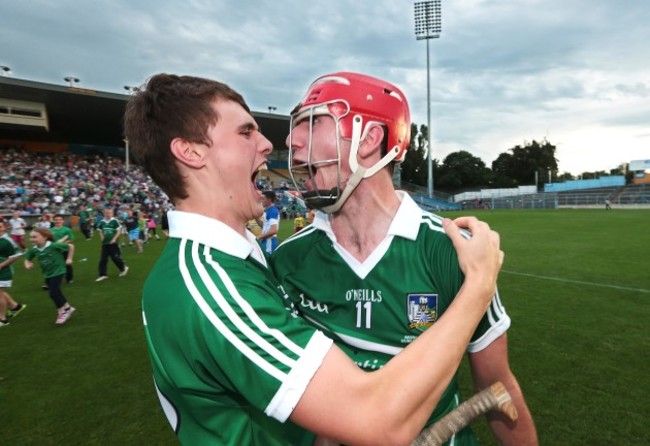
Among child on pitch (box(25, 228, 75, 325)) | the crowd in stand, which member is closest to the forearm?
child on pitch (box(25, 228, 75, 325))

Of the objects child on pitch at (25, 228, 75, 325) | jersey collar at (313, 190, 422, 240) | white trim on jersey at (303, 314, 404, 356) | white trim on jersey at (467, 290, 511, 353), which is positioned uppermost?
jersey collar at (313, 190, 422, 240)

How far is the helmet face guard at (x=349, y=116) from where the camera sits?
2076 millimetres

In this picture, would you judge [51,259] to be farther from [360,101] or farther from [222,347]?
[222,347]

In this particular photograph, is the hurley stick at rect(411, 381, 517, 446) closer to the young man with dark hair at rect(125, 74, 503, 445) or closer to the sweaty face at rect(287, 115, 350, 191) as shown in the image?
the young man with dark hair at rect(125, 74, 503, 445)

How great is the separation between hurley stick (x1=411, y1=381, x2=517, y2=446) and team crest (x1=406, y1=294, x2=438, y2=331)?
0.46 metres

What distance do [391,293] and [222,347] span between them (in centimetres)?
102

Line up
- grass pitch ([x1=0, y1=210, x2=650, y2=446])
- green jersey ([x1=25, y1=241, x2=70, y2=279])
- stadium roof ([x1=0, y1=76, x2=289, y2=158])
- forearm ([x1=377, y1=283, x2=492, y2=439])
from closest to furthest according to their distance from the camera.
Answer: forearm ([x1=377, y1=283, x2=492, y2=439]) → grass pitch ([x1=0, y1=210, x2=650, y2=446]) → green jersey ([x1=25, y1=241, x2=70, y2=279]) → stadium roof ([x1=0, y1=76, x2=289, y2=158])

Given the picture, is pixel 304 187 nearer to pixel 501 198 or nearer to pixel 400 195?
pixel 400 195

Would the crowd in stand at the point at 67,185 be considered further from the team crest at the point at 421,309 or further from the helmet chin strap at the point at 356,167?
the team crest at the point at 421,309

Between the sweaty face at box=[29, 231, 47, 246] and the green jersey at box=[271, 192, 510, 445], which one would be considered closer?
the green jersey at box=[271, 192, 510, 445]

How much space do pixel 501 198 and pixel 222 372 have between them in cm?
6444

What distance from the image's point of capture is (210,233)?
1.66 meters

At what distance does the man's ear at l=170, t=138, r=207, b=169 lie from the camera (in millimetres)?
1764

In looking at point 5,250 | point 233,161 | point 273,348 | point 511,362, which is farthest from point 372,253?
point 5,250
